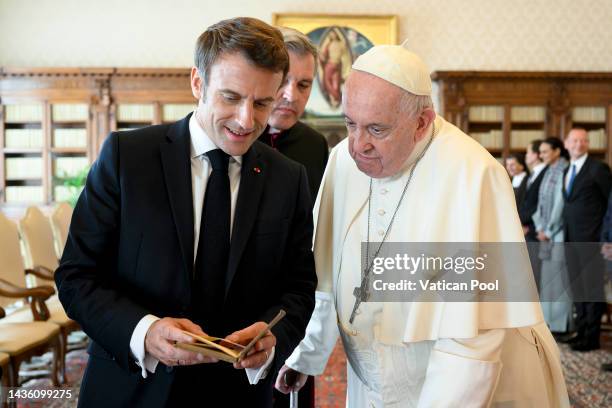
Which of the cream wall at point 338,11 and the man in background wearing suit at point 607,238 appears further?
the cream wall at point 338,11

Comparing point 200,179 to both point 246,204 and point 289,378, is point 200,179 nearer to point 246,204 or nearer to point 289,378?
point 246,204

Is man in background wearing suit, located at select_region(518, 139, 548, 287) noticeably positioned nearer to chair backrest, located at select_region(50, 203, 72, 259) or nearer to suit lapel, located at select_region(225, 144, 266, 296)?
chair backrest, located at select_region(50, 203, 72, 259)

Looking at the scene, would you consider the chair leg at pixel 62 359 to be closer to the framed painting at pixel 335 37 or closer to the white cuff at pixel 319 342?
the white cuff at pixel 319 342

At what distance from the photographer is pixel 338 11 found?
11.0 metres

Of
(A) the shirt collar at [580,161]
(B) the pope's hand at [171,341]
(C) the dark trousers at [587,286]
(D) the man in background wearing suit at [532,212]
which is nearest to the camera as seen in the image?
(B) the pope's hand at [171,341]

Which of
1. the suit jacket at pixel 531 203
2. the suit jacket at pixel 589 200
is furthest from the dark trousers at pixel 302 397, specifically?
the suit jacket at pixel 531 203

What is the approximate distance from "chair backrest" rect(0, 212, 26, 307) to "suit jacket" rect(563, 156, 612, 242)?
5578 millimetres

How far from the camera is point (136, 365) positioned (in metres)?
1.65

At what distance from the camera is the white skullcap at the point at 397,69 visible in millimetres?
1937

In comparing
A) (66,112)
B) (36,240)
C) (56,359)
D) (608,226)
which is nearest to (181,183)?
(56,359)

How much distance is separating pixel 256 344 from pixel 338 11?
33.3 ft

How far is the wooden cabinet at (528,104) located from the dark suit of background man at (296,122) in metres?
8.38

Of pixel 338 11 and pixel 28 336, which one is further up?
pixel 338 11

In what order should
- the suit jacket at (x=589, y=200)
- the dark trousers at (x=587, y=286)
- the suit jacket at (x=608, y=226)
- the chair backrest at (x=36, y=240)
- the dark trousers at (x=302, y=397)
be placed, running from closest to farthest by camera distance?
the dark trousers at (x=302, y=397), the chair backrest at (x=36, y=240), the suit jacket at (x=608, y=226), the dark trousers at (x=587, y=286), the suit jacket at (x=589, y=200)
